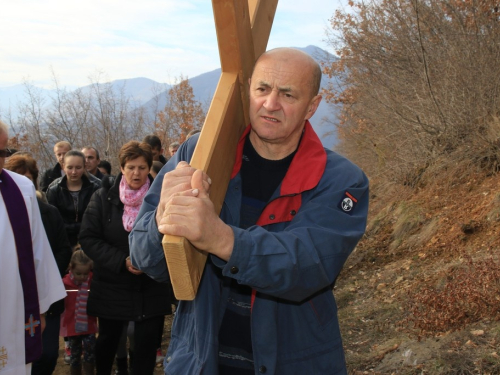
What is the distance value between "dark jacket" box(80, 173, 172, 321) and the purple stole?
3.97 ft

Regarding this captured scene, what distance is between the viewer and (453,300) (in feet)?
16.4

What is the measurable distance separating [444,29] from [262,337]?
1132 cm

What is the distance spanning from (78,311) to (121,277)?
0.79m

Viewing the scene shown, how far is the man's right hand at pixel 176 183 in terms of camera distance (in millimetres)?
1693

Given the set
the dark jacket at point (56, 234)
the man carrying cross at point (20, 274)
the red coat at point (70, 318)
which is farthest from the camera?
the red coat at point (70, 318)

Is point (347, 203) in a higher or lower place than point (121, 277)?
higher

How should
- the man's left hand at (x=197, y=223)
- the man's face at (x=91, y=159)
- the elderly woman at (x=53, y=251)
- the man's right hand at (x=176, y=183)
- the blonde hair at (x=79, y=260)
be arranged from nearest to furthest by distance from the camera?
the man's left hand at (x=197, y=223), the man's right hand at (x=176, y=183), the elderly woman at (x=53, y=251), the blonde hair at (x=79, y=260), the man's face at (x=91, y=159)

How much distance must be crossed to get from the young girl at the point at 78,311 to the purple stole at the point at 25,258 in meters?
1.80

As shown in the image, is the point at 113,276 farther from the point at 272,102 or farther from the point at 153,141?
the point at 153,141

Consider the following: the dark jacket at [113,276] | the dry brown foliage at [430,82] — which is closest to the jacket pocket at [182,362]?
the dark jacket at [113,276]

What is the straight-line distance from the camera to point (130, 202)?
4.45 meters

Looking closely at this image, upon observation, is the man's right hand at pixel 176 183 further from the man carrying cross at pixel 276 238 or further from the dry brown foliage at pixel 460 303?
the dry brown foliage at pixel 460 303

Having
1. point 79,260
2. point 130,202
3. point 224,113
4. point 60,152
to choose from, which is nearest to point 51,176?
point 60,152

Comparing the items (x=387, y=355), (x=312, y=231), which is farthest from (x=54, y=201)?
(x=312, y=231)
